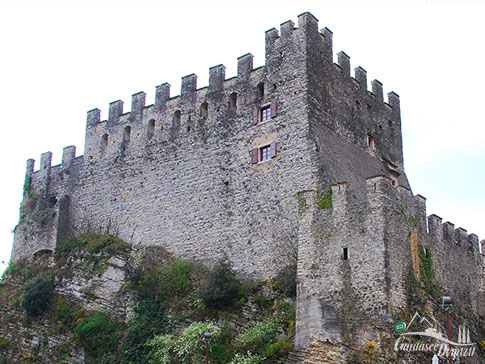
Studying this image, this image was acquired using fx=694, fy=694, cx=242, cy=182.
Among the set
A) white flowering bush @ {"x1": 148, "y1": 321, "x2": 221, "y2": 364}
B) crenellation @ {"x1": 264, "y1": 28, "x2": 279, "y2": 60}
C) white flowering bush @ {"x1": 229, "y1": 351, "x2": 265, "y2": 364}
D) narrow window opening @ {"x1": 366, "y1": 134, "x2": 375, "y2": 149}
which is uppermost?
crenellation @ {"x1": 264, "y1": 28, "x2": 279, "y2": 60}

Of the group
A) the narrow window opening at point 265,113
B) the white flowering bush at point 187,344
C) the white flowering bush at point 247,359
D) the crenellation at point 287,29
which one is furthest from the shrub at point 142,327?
the crenellation at point 287,29

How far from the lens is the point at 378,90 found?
128 feet

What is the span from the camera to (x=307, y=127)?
106 feet

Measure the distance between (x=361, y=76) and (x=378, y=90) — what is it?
5.73 ft

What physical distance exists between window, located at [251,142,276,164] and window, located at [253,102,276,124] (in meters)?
1.51

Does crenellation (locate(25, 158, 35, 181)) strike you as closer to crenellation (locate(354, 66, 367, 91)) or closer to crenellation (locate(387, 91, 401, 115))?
crenellation (locate(354, 66, 367, 91))

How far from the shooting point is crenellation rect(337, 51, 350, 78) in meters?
36.5

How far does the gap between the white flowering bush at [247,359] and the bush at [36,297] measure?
1330 cm

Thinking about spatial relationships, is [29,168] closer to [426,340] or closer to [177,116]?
[177,116]

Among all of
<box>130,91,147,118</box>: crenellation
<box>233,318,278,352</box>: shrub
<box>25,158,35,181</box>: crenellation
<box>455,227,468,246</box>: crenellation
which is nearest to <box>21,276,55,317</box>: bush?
<box>130,91,147,118</box>: crenellation

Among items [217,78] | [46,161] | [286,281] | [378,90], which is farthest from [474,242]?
[46,161]

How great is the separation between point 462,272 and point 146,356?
15.6 metres

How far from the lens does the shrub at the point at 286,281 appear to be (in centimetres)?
2856

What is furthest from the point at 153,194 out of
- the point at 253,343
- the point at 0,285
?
the point at 253,343
